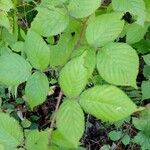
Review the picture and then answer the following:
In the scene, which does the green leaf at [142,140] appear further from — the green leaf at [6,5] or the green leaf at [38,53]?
the green leaf at [6,5]

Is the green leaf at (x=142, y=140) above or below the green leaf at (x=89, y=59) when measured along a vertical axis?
below

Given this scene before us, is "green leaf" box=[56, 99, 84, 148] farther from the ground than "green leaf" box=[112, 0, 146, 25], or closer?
closer

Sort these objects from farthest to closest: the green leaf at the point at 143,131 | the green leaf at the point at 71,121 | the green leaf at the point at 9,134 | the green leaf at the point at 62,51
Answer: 1. the green leaf at the point at 143,131
2. the green leaf at the point at 62,51
3. the green leaf at the point at 9,134
4. the green leaf at the point at 71,121

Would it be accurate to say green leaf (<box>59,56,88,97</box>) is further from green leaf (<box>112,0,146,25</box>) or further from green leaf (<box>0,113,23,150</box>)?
green leaf (<box>112,0,146,25</box>)

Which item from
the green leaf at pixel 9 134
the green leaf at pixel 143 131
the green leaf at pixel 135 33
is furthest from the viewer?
the green leaf at pixel 143 131

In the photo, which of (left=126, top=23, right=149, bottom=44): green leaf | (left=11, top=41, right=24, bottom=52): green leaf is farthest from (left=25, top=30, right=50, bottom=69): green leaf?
(left=126, top=23, right=149, bottom=44): green leaf

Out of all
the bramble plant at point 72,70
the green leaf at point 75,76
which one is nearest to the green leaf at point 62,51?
the bramble plant at point 72,70

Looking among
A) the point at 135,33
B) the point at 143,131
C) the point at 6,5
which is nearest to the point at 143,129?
the point at 143,131
